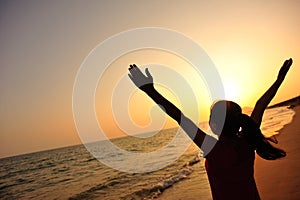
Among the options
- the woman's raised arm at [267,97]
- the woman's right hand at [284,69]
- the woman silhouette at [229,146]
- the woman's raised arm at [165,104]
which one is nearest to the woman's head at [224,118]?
the woman silhouette at [229,146]

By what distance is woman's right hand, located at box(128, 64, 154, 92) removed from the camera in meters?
2.16

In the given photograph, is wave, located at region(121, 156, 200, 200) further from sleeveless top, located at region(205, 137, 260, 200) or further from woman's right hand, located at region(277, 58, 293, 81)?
sleeveless top, located at region(205, 137, 260, 200)

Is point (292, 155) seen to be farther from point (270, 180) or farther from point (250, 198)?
point (250, 198)

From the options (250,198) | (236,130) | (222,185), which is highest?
(236,130)

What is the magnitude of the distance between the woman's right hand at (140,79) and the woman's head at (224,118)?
1.68ft

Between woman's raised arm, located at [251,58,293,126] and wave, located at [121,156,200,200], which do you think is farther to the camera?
wave, located at [121,156,200,200]

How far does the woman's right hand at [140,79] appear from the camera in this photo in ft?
7.08

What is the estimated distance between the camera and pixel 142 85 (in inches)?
84.9

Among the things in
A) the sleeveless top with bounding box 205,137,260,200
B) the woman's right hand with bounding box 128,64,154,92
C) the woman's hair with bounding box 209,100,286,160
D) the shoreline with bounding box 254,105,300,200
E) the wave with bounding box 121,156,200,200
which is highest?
the woman's right hand with bounding box 128,64,154,92

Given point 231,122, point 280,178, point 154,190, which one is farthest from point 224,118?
point 154,190

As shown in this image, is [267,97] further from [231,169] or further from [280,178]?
[280,178]

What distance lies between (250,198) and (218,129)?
574 millimetres

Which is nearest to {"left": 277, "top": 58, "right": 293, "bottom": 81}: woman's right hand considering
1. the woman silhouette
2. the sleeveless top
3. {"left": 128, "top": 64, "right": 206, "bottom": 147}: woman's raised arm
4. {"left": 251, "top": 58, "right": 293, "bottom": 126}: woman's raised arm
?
{"left": 251, "top": 58, "right": 293, "bottom": 126}: woman's raised arm

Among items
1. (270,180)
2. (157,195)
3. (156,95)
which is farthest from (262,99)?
(157,195)
